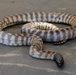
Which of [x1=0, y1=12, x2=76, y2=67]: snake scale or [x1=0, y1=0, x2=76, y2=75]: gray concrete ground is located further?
[x1=0, y1=12, x2=76, y2=67]: snake scale

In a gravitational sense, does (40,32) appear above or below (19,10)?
above

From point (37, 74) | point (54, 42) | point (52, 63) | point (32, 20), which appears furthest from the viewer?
point (32, 20)

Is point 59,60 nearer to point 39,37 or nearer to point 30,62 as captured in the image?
point 30,62

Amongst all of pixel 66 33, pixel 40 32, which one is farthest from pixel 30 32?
pixel 66 33

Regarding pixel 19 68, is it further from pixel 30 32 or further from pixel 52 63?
pixel 30 32

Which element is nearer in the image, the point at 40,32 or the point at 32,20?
the point at 40,32

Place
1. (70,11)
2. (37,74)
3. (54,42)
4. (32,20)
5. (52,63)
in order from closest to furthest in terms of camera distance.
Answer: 1. (37,74)
2. (52,63)
3. (54,42)
4. (32,20)
5. (70,11)

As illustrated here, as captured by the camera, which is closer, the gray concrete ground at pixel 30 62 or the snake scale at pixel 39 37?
the gray concrete ground at pixel 30 62

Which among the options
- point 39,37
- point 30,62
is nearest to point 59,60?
point 30,62

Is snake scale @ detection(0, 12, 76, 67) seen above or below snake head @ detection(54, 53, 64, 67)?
below
